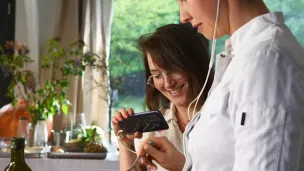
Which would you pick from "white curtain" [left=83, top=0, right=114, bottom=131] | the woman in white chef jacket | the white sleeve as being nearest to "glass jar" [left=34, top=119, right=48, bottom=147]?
"white curtain" [left=83, top=0, right=114, bottom=131]

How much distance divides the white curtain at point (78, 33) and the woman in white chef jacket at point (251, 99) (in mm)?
→ 2262

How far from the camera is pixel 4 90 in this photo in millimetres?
3438

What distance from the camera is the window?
3428 mm

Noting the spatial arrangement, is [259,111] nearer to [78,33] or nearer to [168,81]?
[168,81]

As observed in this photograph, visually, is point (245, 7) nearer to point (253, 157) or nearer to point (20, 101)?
point (253, 157)

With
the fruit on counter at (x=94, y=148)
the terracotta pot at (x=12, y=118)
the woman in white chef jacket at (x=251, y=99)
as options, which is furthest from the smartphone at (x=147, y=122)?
the terracotta pot at (x=12, y=118)

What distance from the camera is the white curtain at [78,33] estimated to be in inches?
125

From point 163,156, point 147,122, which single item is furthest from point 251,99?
point 147,122

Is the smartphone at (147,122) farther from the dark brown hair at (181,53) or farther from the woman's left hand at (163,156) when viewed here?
the dark brown hair at (181,53)

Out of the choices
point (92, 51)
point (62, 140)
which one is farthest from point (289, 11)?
point (62, 140)

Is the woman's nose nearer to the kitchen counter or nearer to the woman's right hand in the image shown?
the woman's right hand

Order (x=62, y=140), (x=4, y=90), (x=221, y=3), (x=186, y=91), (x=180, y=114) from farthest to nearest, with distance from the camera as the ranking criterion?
(x=4, y=90) → (x=62, y=140) → (x=180, y=114) → (x=186, y=91) → (x=221, y=3)

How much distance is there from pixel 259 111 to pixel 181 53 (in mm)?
1142

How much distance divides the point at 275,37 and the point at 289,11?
262 cm
